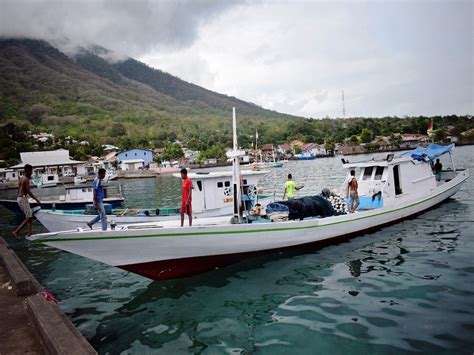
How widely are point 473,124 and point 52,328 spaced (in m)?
143

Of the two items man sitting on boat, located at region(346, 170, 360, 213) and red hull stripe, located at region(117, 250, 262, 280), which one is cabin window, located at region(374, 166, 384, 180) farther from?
red hull stripe, located at region(117, 250, 262, 280)

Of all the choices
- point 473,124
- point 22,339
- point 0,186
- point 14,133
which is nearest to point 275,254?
point 22,339

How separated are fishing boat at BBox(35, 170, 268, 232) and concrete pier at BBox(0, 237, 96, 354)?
887cm

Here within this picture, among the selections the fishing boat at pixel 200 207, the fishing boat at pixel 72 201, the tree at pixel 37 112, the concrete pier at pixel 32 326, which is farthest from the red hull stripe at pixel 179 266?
the tree at pixel 37 112

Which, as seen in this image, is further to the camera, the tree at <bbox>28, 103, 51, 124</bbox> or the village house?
the tree at <bbox>28, 103, 51, 124</bbox>

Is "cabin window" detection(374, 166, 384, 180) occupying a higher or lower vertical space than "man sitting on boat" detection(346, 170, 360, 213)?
higher

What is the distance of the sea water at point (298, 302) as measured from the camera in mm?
6238

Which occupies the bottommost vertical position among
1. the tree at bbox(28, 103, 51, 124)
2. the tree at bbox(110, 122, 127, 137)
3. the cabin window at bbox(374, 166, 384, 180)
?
the cabin window at bbox(374, 166, 384, 180)

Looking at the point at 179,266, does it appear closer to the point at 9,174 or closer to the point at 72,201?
the point at 72,201

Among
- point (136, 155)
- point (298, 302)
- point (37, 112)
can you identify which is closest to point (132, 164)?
point (136, 155)

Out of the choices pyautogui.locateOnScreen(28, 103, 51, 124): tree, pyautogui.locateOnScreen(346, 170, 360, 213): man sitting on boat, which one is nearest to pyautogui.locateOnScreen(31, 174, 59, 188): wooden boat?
pyautogui.locateOnScreen(346, 170, 360, 213): man sitting on boat

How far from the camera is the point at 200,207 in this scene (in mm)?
15938

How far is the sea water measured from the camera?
6.24 meters

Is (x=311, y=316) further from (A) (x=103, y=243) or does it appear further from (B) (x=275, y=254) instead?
(A) (x=103, y=243)
